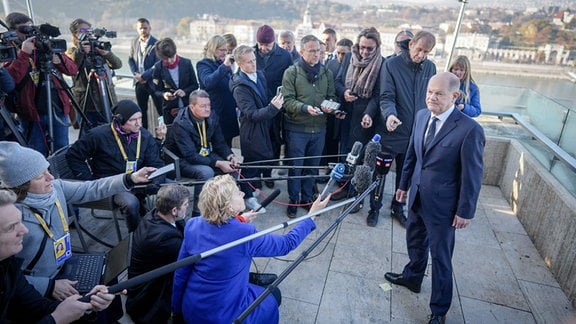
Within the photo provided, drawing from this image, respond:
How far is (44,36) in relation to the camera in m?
3.19

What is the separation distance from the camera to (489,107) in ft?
17.5

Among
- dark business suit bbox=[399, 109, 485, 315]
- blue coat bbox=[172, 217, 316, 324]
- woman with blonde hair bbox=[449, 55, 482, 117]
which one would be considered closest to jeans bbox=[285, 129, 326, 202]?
dark business suit bbox=[399, 109, 485, 315]

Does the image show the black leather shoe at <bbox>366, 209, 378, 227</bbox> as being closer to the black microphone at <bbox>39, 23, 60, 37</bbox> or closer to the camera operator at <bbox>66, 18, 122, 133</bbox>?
the camera operator at <bbox>66, 18, 122, 133</bbox>

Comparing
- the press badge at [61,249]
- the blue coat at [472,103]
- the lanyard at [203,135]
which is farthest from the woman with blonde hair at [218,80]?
the blue coat at [472,103]

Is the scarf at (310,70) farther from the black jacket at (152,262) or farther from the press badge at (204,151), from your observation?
the black jacket at (152,262)

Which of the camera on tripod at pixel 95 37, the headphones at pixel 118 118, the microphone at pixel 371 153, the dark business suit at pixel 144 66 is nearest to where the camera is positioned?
the microphone at pixel 371 153

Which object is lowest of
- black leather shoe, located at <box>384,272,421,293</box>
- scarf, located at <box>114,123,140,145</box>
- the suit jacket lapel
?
black leather shoe, located at <box>384,272,421,293</box>

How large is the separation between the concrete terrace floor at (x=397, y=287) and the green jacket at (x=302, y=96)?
3.33ft

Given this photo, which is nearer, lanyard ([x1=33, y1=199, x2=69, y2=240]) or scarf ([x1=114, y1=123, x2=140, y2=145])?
lanyard ([x1=33, y1=199, x2=69, y2=240])

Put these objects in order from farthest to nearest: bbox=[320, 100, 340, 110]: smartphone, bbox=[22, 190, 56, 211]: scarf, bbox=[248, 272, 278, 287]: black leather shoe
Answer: bbox=[320, 100, 340, 110]: smartphone
bbox=[248, 272, 278, 287]: black leather shoe
bbox=[22, 190, 56, 211]: scarf

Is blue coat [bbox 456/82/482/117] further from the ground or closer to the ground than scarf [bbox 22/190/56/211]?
further from the ground

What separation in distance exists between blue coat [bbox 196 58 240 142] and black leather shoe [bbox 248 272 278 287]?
2.04 metres

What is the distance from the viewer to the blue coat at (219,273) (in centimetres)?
177

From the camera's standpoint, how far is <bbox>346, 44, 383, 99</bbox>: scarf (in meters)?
3.59
